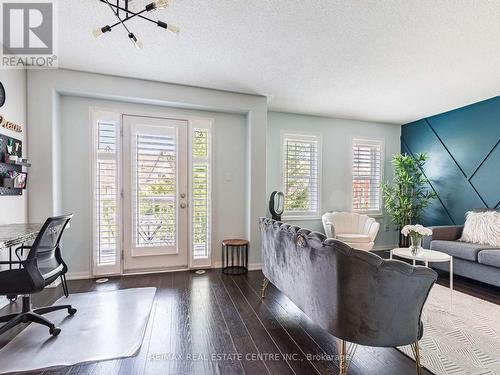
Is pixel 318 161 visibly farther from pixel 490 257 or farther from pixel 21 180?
pixel 21 180

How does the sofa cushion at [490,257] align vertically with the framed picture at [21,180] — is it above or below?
below

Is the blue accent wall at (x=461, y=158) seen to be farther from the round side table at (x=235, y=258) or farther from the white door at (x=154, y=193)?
the white door at (x=154, y=193)

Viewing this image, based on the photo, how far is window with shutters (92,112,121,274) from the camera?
3486mm

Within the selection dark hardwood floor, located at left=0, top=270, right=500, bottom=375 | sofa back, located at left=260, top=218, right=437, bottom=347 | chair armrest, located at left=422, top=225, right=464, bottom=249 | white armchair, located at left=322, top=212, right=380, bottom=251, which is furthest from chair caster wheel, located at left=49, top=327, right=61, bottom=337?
chair armrest, located at left=422, top=225, right=464, bottom=249

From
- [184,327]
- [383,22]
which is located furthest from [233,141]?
[184,327]

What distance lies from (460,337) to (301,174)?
3268 millimetres

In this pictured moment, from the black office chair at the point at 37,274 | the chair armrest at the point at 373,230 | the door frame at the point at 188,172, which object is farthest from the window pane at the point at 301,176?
the black office chair at the point at 37,274

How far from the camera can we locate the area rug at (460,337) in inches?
69.6

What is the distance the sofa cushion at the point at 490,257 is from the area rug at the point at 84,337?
3.88 m

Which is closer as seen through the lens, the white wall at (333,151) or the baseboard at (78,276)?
the baseboard at (78,276)

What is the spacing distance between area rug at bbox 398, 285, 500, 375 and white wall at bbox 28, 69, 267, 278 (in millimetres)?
2356

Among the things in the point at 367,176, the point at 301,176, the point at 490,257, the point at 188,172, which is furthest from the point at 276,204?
the point at 490,257

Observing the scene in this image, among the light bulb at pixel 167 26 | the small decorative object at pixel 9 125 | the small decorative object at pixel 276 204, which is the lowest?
the small decorative object at pixel 276 204

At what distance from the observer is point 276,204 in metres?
4.33
